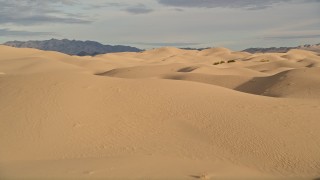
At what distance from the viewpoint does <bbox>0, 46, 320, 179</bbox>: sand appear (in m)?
10.9

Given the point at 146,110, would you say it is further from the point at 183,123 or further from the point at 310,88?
the point at 310,88

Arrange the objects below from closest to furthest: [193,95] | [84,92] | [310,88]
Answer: [84,92], [193,95], [310,88]

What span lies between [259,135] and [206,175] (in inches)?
162

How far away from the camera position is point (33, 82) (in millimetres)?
17891

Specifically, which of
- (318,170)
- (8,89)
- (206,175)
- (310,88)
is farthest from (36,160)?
(310,88)

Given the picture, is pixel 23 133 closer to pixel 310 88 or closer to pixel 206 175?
pixel 206 175

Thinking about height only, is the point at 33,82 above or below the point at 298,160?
above

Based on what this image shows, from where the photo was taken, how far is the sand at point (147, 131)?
35.8ft

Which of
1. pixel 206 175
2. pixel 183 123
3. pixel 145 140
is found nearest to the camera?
pixel 206 175

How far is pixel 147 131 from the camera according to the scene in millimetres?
14008

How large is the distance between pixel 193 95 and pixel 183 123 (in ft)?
12.0

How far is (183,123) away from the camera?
14781 mm

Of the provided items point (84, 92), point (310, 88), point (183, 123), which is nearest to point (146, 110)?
point (183, 123)

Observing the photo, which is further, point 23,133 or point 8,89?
point 8,89
